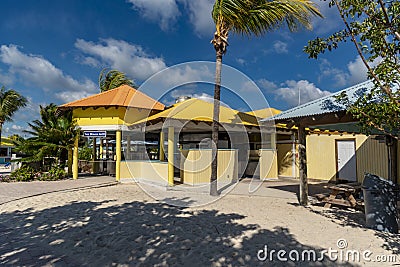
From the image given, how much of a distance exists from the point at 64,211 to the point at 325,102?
7636mm

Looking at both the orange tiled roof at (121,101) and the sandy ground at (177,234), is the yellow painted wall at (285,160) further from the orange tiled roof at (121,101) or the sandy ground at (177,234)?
the sandy ground at (177,234)

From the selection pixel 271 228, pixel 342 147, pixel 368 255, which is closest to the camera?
pixel 368 255

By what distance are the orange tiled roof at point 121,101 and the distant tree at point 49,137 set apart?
103 centimetres

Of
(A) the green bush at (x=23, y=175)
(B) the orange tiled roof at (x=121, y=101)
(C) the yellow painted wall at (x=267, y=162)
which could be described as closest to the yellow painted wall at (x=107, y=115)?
(B) the orange tiled roof at (x=121, y=101)

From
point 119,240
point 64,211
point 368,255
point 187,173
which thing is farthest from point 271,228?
point 187,173

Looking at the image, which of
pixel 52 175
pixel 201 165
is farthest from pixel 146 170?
pixel 52 175

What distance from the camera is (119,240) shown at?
16.1ft

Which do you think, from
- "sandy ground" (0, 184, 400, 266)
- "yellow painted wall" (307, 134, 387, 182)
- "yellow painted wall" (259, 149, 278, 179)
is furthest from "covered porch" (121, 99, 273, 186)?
"sandy ground" (0, 184, 400, 266)

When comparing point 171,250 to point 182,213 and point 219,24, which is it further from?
point 219,24

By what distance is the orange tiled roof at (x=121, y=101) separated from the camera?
13.6m

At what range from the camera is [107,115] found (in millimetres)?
13727

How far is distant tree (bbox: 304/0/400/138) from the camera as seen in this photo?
4.14m

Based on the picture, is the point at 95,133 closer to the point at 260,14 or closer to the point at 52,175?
the point at 52,175

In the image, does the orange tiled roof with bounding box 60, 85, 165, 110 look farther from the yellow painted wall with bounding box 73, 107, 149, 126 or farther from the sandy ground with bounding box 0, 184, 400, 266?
the sandy ground with bounding box 0, 184, 400, 266
